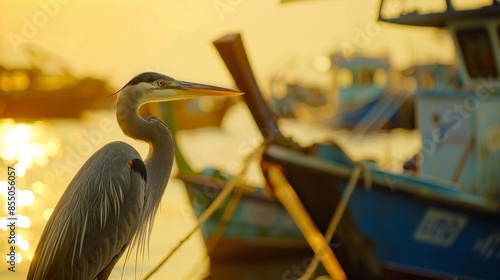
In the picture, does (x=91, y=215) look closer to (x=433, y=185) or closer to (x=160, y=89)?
(x=160, y=89)

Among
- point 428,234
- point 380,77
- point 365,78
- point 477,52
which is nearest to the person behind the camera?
point 428,234

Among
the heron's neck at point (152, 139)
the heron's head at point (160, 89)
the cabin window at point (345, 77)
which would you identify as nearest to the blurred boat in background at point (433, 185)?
the heron's neck at point (152, 139)

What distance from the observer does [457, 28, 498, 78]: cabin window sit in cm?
1048

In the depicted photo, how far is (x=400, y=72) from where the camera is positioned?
129 feet

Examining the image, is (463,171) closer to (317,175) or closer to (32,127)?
(317,175)

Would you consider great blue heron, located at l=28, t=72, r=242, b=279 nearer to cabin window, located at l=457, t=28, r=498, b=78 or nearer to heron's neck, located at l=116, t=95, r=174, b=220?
heron's neck, located at l=116, t=95, r=174, b=220

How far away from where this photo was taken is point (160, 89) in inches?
→ 171

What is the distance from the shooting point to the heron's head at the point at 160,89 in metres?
4.28

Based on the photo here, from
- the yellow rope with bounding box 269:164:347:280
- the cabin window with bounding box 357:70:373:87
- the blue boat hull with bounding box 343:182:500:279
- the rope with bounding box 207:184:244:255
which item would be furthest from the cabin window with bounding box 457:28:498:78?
the cabin window with bounding box 357:70:373:87

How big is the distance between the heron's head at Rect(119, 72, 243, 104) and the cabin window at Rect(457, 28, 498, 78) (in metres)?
6.60

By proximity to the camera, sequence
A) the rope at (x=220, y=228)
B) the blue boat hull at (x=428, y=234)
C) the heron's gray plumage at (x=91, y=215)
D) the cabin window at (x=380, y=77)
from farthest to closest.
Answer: the cabin window at (x=380, y=77) < the rope at (x=220, y=228) < the blue boat hull at (x=428, y=234) < the heron's gray plumage at (x=91, y=215)

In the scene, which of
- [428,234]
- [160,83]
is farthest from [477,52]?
[160,83]

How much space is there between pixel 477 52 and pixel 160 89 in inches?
272

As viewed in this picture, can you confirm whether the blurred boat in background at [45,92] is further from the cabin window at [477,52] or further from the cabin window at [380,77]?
the cabin window at [477,52]
